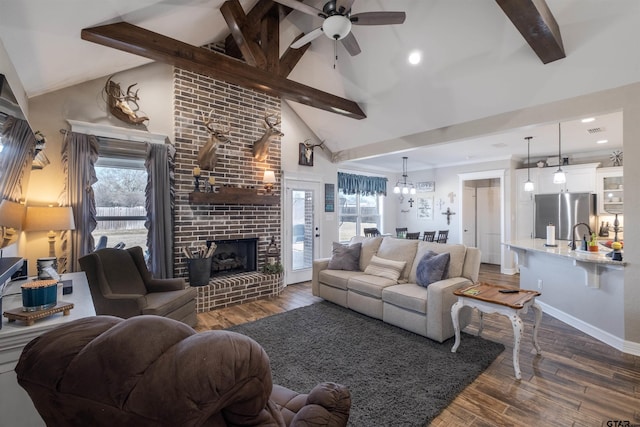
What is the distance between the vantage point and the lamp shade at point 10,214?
6.18ft

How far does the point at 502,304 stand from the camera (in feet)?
8.24

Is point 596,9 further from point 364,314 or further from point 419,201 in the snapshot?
point 419,201

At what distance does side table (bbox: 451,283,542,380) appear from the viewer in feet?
8.00

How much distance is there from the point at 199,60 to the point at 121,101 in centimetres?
122

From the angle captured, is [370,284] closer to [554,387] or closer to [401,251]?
[401,251]

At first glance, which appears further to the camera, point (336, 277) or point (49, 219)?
point (336, 277)

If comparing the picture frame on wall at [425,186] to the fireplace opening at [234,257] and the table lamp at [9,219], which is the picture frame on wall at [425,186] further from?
the table lamp at [9,219]

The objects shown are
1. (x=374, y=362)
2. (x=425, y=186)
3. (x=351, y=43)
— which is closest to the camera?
(x=374, y=362)

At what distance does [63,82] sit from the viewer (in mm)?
3223

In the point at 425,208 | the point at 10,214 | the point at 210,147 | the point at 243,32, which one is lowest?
the point at 10,214

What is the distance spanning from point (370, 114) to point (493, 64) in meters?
1.97

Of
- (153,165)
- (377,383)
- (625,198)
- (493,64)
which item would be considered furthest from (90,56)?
(625,198)

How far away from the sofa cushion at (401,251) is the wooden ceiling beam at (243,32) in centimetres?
293

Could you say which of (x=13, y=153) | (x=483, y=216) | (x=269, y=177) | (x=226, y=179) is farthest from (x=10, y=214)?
(x=483, y=216)
